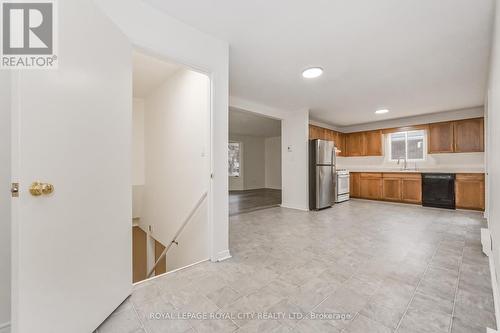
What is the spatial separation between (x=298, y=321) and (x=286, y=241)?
1433 mm

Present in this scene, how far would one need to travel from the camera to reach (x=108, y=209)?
1.36 m

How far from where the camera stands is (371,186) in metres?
5.96

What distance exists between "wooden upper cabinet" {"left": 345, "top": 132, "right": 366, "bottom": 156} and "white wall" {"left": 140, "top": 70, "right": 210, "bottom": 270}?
5.72 meters

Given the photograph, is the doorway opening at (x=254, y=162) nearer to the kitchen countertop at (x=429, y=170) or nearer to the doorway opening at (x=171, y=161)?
the kitchen countertop at (x=429, y=170)

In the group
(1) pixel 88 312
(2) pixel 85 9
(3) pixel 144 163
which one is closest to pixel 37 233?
(1) pixel 88 312

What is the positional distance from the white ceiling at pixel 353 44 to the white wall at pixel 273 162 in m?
5.77

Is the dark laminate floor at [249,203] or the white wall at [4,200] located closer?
the white wall at [4,200]

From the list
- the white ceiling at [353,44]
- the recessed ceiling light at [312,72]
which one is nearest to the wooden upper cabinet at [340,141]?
the white ceiling at [353,44]

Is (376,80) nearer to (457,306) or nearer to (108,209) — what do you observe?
(457,306)

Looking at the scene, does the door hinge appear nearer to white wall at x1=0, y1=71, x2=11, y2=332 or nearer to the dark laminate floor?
white wall at x1=0, y1=71, x2=11, y2=332

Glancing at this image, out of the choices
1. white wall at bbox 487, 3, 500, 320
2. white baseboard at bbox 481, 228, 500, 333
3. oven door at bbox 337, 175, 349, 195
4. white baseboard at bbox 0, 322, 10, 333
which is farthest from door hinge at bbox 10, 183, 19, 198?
oven door at bbox 337, 175, 349, 195

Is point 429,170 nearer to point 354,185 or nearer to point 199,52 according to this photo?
point 354,185

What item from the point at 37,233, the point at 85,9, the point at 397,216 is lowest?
the point at 397,216

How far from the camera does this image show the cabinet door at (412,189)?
5.14 m
